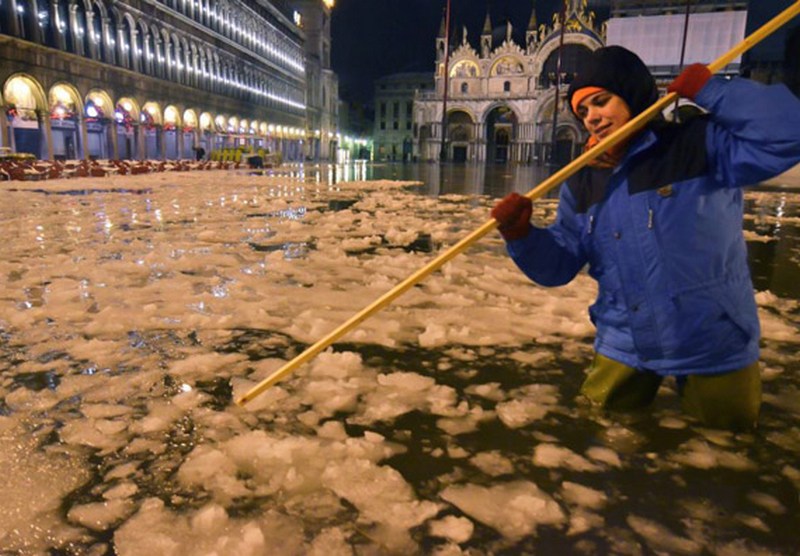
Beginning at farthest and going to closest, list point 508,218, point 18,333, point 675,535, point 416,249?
point 416,249
point 18,333
point 508,218
point 675,535

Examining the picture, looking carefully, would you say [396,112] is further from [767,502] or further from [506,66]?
[767,502]

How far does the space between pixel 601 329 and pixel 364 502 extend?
4.89 ft

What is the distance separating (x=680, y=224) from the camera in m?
2.31

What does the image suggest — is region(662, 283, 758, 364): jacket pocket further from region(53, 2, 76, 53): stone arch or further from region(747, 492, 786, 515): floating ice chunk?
region(53, 2, 76, 53): stone arch

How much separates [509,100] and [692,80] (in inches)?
2944

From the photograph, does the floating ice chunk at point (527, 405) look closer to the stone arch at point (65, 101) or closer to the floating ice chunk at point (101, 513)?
the floating ice chunk at point (101, 513)

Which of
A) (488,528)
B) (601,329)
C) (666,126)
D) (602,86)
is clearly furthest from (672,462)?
(602,86)

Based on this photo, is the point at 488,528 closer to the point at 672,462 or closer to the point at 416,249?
the point at 672,462

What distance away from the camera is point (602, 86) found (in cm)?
236

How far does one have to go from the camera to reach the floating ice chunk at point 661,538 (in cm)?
183

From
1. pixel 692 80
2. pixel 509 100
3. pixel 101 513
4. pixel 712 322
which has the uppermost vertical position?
pixel 509 100

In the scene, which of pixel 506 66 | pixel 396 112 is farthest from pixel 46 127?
pixel 396 112

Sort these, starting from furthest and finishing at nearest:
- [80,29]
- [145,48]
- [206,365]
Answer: [145,48] → [80,29] → [206,365]

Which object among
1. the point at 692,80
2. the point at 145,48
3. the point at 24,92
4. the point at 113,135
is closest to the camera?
the point at 692,80
